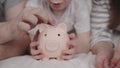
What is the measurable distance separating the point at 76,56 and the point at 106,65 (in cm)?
12

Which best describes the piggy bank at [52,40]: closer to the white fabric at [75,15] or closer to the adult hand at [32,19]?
the adult hand at [32,19]

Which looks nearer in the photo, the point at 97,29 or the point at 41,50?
the point at 41,50

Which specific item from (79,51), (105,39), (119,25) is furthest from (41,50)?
(119,25)

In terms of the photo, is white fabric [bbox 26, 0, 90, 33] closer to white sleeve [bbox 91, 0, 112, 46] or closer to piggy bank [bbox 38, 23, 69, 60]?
white sleeve [bbox 91, 0, 112, 46]

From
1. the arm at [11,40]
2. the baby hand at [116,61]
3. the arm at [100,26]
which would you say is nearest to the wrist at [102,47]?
the arm at [100,26]

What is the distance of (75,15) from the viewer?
1010 millimetres

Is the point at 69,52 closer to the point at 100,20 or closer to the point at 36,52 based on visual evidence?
the point at 36,52

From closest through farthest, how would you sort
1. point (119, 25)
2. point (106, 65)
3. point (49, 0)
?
point (106, 65)
point (49, 0)
point (119, 25)

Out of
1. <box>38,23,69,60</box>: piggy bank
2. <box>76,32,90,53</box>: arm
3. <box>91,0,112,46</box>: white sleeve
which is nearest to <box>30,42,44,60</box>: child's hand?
<box>38,23,69,60</box>: piggy bank

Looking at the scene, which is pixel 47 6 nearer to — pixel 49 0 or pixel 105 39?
pixel 49 0

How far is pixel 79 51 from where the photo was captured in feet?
3.07

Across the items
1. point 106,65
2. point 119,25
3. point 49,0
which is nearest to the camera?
point 106,65

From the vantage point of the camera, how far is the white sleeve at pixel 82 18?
984 millimetres

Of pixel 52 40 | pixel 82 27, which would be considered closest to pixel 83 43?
pixel 82 27
